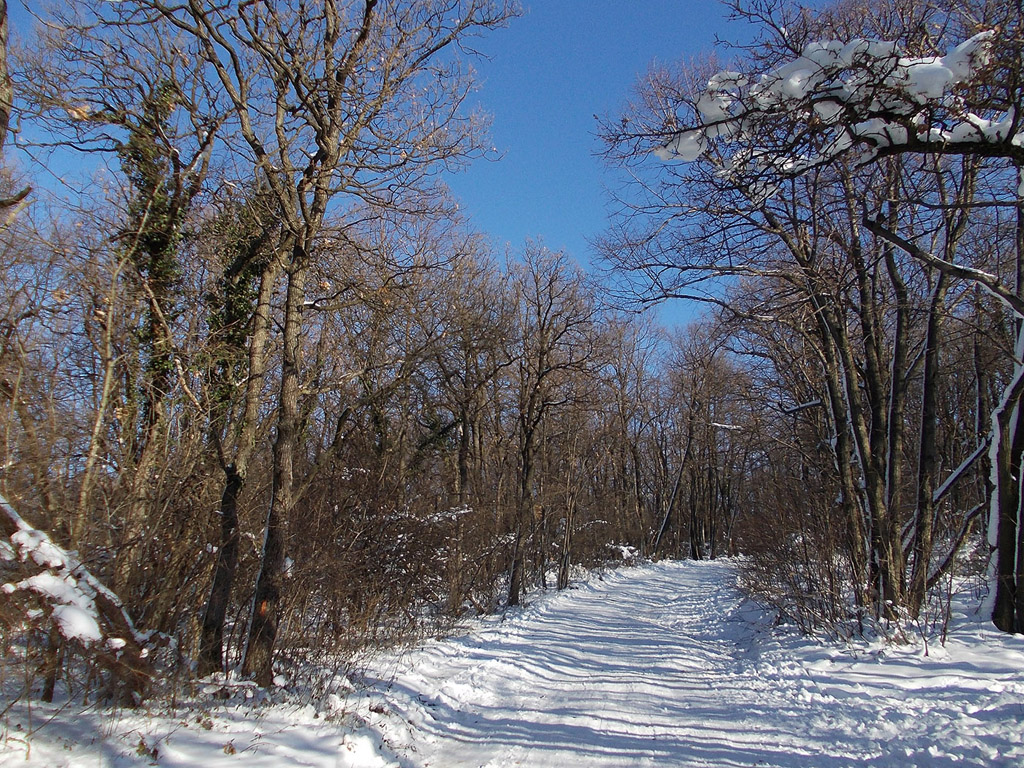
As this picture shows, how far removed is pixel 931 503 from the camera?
9445 millimetres

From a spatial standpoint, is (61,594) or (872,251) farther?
(872,251)

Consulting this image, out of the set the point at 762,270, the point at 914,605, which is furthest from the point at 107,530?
the point at 914,605

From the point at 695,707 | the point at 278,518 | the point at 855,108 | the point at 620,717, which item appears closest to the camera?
the point at 855,108

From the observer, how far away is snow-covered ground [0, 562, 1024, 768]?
434 centimetres

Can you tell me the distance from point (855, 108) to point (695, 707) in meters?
5.81

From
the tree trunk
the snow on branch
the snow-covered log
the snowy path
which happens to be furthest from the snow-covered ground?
the snow on branch

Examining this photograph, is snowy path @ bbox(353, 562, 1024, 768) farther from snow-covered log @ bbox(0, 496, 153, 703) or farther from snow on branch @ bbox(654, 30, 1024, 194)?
snow on branch @ bbox(654, 30, 1024, 194)

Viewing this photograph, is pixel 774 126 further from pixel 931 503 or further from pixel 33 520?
pixel 931 503

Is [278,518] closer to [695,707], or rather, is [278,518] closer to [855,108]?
[695,707]

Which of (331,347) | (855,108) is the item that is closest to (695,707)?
(855,108)

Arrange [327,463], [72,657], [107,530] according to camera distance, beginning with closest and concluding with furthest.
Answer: [72,657] < [107,530] < [327,463]

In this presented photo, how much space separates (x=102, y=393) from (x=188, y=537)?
149 cm

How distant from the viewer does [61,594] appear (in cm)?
393

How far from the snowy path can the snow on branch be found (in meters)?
4.34
